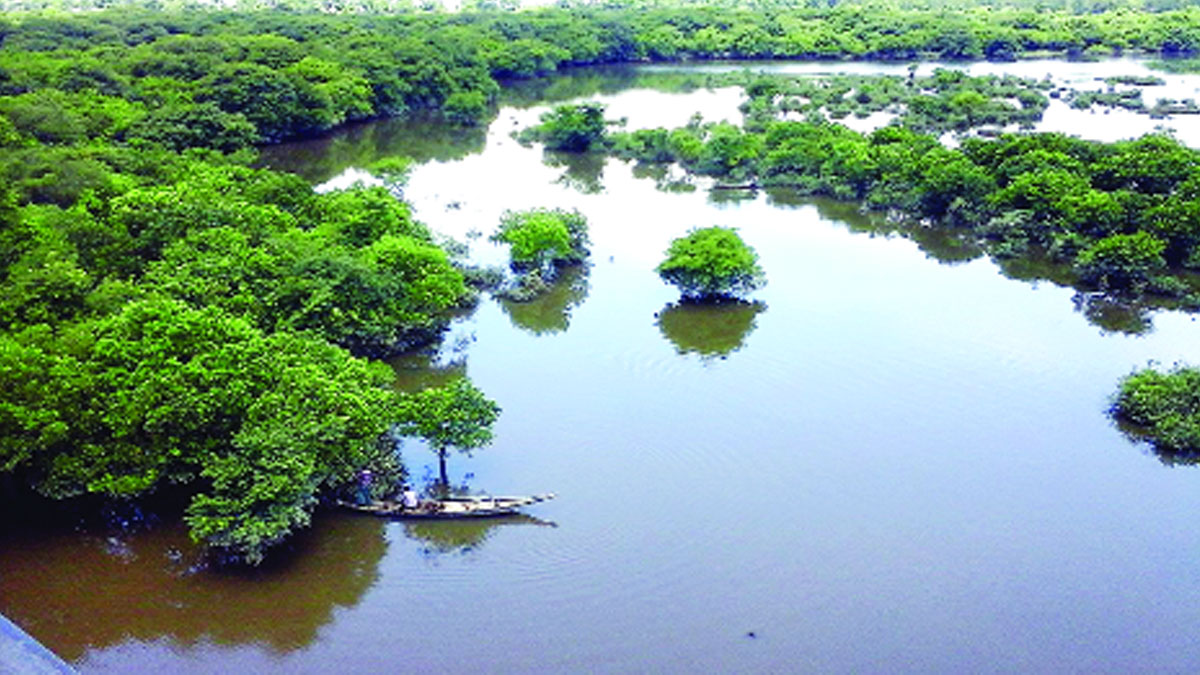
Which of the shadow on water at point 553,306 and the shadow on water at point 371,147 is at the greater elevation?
the shadow on water at point 371,147

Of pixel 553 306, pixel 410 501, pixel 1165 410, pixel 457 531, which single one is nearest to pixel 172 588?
pixel 410 501

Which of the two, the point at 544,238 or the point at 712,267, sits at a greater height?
the point at 544,238

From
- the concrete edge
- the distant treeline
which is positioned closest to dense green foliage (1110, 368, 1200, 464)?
the concrete edge

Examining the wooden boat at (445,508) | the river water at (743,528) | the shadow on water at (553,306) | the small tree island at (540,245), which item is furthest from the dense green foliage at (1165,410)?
the small tree island at (540,245)

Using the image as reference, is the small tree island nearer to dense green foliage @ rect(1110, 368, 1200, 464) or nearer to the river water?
the river water

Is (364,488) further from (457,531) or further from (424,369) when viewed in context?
(424,369)

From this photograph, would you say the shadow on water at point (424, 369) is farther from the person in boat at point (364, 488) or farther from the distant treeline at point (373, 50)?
the distant treeline at point (373, 50)
